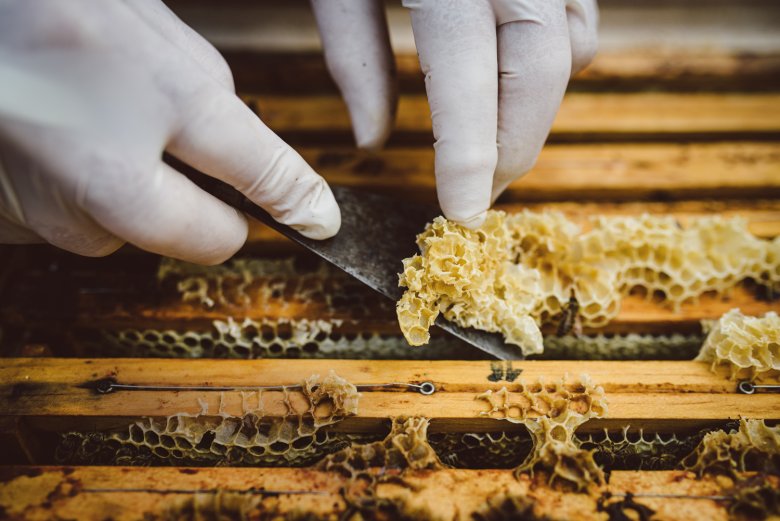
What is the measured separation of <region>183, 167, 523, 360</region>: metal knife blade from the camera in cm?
219

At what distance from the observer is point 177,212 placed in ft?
6.08

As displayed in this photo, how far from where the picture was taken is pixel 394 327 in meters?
2.36

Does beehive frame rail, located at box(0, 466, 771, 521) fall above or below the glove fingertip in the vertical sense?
below

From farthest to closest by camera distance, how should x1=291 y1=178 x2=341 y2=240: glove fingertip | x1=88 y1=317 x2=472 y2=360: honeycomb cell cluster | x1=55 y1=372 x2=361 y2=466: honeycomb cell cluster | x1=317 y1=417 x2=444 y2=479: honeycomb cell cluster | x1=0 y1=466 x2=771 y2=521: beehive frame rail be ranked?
x1=88 y1=317 x2=472 y2=360: honeycomb cell cluster < x1=291 y1=178 x2=341 y2=240: glove fingertip < x1=55 y1=372 x2=361 y2=466: honeycomb cell cluster < x1=317 y1=417 x2=444 y2=479: honeycomb cell cluster < x1=0 y1=466 x2=771 y2=521: beehive frame rail

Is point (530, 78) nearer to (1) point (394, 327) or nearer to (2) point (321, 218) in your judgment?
(2) point (321, 218)

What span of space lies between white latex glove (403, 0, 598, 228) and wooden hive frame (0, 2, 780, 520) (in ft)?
1.87

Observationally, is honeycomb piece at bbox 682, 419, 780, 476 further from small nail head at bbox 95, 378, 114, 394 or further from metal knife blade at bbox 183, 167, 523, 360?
small nail head at bbox 95, 378, 114, 394

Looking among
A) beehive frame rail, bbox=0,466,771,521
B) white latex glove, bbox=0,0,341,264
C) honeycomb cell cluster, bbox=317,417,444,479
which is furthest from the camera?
honeycomb cell cluster, bbox=317,417,444,479

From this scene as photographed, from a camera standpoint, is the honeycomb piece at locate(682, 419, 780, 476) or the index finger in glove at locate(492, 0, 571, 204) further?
the index finger in glove at locate(492, 0, 571, 204)

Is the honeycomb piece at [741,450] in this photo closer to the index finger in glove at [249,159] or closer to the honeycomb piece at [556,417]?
the honeycomb piece at [556,417]

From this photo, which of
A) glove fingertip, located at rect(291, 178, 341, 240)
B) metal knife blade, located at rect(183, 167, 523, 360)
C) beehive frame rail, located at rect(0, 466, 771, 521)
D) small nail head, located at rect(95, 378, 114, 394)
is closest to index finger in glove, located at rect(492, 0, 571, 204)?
metal knife blade, located at rect(183, 167, 523, 360)

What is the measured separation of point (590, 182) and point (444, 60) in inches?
46.7

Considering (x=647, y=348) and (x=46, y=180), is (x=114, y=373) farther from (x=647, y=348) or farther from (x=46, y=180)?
(x=647, y=348)

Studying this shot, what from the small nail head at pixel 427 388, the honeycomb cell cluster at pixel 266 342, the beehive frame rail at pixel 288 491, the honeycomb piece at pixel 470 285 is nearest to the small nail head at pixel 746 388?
the beehive frame rail at pixel 288 491
